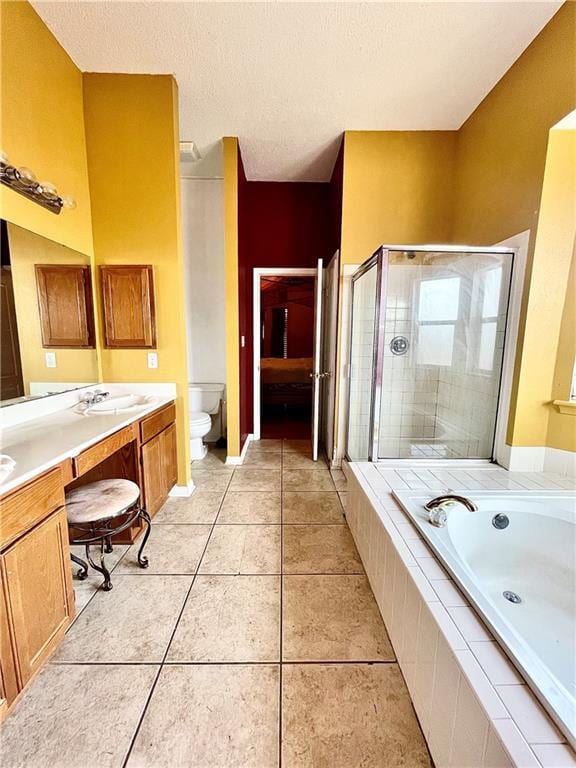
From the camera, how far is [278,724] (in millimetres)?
1033

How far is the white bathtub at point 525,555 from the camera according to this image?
1234 millimetres

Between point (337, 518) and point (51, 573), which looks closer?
Result: point (51, 573)

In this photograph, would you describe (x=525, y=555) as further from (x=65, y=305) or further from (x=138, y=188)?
(x=138, y=188)

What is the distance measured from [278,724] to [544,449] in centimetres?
214

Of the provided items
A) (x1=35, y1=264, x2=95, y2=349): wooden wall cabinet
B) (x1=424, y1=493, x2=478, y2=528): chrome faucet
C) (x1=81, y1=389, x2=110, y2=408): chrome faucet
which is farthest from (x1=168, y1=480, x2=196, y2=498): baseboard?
(x1=424, y1=493, x2=478, y2=528): chrome faucet

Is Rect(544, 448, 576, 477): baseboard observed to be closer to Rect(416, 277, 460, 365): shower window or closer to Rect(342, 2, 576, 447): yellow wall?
Rect(342, 2, 576, 447): yellow wall

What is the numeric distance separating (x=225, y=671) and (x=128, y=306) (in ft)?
7.25

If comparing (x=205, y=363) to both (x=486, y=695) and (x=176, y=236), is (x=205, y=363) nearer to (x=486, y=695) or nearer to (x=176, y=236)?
(x=176, y=236)

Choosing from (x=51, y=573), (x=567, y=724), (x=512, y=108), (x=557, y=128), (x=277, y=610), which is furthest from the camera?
(x=512, y=108)

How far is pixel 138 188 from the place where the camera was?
2.22m

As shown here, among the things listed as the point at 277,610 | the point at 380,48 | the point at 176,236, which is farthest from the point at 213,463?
the point at 380,48

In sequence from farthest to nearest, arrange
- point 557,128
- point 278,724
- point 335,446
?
point 335,446
point 557,128
point 278,724

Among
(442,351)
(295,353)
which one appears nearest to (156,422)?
(442,351)

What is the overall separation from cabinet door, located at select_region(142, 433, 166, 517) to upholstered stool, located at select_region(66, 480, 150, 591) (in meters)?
0.21
